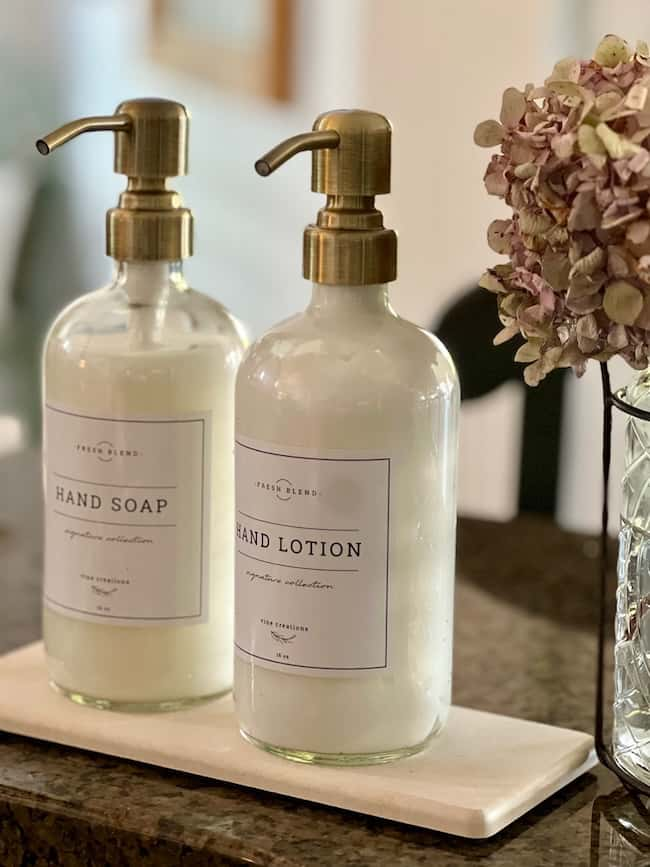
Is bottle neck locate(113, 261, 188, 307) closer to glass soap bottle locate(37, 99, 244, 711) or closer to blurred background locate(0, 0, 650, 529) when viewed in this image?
glass soap bottle locate(37, 99, 244, 711)

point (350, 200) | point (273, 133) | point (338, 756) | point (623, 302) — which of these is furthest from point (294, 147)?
point (273, 133)

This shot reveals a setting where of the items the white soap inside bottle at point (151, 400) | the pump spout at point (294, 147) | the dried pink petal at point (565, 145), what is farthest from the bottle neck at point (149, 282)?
the dried pink petal at point (565, 145)

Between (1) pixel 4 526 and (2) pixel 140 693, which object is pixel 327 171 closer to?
(2) pixel 140 693

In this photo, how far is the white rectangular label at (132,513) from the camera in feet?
1.97

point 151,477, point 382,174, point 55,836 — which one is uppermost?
point 382,174

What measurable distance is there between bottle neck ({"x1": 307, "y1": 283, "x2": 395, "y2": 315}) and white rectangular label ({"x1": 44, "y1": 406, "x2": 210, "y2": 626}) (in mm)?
79

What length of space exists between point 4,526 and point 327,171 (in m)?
0.51

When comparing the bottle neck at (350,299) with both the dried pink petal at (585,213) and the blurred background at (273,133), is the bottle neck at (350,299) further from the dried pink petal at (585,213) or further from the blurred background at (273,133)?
the blurred background at (273,133)

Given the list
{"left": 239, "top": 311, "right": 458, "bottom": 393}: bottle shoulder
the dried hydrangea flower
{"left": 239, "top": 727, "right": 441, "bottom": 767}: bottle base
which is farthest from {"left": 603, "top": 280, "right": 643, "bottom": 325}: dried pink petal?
{"left": 239, "top": 727, "right": 441, "bottom": 767}: bottle base

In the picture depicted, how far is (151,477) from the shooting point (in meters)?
0.60

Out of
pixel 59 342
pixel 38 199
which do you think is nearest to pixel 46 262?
pixel 38 199

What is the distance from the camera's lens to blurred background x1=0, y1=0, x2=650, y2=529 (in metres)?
2.29

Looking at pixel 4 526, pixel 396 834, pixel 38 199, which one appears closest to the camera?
pixel 396 834

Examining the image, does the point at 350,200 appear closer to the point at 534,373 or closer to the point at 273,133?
the point at 534,373
